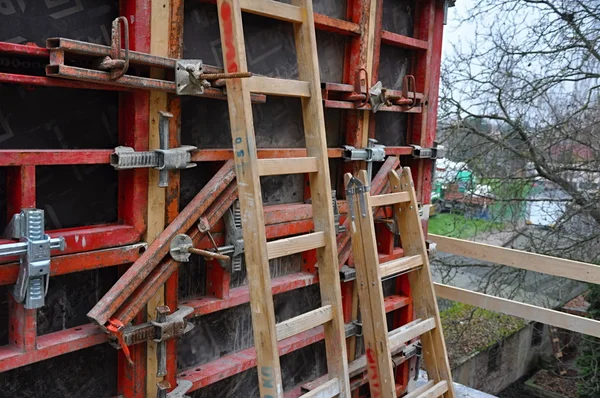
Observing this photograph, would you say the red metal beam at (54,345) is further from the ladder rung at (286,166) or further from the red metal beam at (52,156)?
the ladder rung at (286,166)

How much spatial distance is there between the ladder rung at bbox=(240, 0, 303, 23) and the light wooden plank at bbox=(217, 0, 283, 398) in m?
0.14

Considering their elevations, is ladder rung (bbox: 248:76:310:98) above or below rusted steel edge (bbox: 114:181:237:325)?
above

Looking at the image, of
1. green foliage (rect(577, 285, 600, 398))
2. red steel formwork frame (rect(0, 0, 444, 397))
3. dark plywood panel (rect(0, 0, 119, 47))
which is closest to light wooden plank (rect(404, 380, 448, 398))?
red steel formwork frame (rect(0, 0, 444, 397))

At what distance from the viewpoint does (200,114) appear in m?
2.48

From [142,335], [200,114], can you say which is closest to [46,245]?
[142,335]

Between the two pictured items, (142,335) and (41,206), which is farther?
(142,335)

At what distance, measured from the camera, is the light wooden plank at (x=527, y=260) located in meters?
3.84

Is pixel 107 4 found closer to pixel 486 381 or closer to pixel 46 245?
pixel 46 245

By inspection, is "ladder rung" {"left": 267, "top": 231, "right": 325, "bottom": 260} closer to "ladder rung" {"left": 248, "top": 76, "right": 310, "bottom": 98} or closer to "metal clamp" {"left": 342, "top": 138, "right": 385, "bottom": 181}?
"ladder rung" {"left": 248, "top": 76, "right": 310, "bottom": 98}

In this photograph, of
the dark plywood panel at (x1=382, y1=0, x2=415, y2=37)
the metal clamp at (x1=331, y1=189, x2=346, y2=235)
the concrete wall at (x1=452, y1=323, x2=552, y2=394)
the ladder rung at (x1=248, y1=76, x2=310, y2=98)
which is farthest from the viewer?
the concrete wall at (x1=452, y1=323, x2=552, y2=394)

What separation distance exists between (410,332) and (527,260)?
1618 millimetres

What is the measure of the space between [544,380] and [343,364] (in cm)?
1001

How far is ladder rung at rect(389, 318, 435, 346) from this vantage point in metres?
2.92

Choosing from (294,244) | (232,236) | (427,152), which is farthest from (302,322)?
(427,152)
